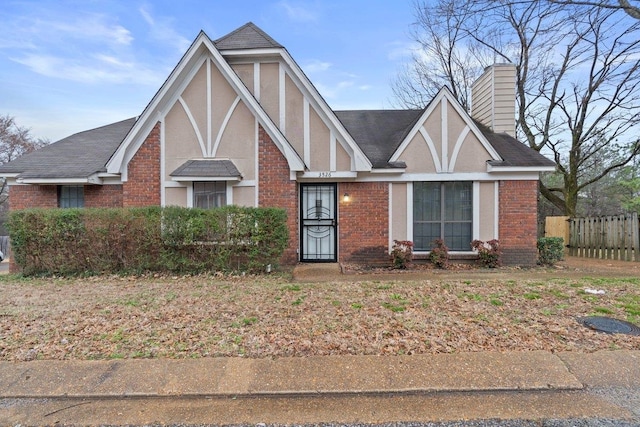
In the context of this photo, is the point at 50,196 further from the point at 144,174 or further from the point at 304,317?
the point at 304,317

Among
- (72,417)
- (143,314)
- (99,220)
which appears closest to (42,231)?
(99,220)

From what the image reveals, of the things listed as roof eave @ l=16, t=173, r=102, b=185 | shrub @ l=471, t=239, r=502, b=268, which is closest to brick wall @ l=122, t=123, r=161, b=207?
roof eave @ l=16, t=173, r=102, b=185

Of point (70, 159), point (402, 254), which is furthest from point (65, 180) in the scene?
point (402, 254)

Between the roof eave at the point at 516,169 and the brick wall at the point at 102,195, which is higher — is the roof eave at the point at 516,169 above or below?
above

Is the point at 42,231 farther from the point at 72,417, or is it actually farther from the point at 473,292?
the point at 473,292

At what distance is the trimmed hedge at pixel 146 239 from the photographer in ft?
25.6

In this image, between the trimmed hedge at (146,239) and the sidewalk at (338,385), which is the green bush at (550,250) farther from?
the trimmed hedge at (146,239)

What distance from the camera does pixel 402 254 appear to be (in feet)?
29.1

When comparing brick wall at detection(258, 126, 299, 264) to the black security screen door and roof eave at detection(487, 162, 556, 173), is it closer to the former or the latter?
the black security screen door

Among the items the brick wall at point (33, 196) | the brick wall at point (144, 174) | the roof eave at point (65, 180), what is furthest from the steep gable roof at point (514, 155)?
the brick wall at point (33, 196)

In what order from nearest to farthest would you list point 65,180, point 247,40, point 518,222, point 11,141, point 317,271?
point 317,271 → point 65,180 → point 518,222 → point 247,40 → point 11,141

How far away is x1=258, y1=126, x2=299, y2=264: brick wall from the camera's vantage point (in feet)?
29.3

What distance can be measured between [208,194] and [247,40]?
4.67 m

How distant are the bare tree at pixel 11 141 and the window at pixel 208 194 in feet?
83.0
